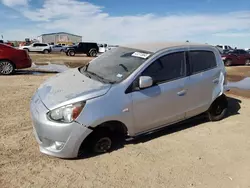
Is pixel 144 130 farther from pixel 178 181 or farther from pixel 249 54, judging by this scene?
pixel 249 54

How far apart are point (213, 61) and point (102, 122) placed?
2953 mm

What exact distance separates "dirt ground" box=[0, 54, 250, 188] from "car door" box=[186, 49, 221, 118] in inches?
19.8

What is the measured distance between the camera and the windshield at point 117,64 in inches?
173

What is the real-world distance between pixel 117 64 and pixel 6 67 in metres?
8.35

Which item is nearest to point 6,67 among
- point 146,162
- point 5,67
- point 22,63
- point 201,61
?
point 5,67

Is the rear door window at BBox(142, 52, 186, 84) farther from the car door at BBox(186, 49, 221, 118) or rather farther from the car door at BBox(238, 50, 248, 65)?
the car door at BBox(238, 50, 248, 65)

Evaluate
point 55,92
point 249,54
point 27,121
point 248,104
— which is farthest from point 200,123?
point 249,54

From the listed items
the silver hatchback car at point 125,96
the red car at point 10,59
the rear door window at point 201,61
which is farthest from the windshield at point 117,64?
the red car at point 10,59

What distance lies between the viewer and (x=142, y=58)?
4.55 meters

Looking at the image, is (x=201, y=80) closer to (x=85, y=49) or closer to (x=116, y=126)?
(x=116, y=126)

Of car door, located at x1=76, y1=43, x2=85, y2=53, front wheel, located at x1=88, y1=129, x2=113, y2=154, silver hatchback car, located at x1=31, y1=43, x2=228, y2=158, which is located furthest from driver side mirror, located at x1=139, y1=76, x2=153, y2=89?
car door, located at x1=76, y1=43, x2=85, y2=53

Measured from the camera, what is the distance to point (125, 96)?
414 cm

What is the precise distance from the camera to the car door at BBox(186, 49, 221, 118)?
5.07 metres

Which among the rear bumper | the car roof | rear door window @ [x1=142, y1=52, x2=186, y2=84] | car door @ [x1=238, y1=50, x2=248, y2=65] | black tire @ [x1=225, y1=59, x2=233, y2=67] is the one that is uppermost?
the car roof
